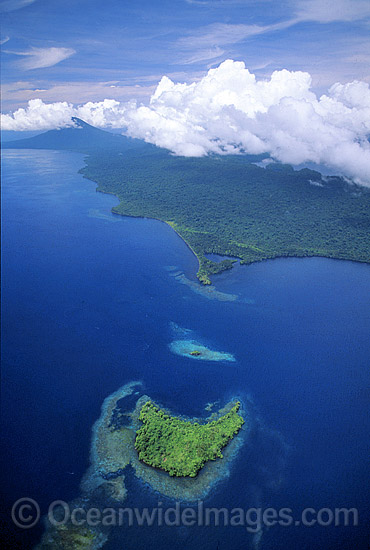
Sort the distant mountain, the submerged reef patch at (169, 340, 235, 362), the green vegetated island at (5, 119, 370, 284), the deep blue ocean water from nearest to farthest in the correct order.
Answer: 1. the deep blue ocean water
2. the submerged reef patch at (169, 340, 235, 362)
3. the green vegetated island at (5, 119, 370, 284)
4. the distant mountain

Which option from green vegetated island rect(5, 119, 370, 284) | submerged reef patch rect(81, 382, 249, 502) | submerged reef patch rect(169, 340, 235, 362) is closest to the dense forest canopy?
green vegetated island rect(5, 119, 370, 284)

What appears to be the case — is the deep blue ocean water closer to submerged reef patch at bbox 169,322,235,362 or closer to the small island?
submerged reef patch at bbox 169,322,235,362

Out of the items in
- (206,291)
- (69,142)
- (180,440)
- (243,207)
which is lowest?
(180,440)

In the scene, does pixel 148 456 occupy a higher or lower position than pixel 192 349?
lower

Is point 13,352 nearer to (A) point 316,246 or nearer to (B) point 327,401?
(B) point 327,401

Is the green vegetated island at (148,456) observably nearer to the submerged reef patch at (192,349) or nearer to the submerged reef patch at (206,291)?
the submerged reef patch at (192,349)

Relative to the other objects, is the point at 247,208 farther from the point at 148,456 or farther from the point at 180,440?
the point at 148,456

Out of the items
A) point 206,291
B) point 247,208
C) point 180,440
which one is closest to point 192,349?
point 180,440
